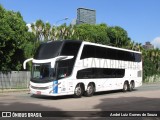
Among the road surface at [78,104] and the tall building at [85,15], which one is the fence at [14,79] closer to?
the road surface at [78,104]

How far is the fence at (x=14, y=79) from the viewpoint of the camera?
36.8m

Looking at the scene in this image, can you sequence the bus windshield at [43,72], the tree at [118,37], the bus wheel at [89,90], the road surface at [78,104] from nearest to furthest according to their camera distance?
the road surface at [78,104], the bus windshield at [43,72], the bus wheel at [89,90], the tree at [118,37]

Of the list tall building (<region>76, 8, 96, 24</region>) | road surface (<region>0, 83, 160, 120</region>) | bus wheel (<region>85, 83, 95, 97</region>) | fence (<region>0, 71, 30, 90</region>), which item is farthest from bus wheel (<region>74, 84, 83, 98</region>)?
tall building (<region>76, 8, 96, 24</region>)

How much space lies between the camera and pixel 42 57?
78.3 feet

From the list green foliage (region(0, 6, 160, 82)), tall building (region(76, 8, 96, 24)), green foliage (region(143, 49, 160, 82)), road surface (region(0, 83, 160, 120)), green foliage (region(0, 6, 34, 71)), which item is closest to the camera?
road surface (region(0, 83, 160, 120))

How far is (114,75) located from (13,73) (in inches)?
482

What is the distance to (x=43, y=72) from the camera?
23625 mm

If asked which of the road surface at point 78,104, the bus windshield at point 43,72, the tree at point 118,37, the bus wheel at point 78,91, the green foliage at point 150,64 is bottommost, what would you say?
the road surface at point 78,104

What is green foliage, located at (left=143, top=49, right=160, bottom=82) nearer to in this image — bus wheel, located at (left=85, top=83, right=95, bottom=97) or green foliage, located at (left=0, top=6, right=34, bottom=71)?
green foliage, located at (left=0, top=6, right=34, bottom=71)

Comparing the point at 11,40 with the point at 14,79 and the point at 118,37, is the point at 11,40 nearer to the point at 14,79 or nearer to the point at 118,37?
the point at 14,79

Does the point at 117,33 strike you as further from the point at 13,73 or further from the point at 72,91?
the point at 72,91

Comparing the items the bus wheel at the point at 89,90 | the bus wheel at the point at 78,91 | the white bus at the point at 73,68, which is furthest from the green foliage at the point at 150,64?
the bus wheel at the point at 78,91

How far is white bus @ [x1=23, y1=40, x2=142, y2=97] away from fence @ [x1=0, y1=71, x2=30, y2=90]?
38.8ft

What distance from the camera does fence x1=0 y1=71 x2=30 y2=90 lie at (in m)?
36.8
